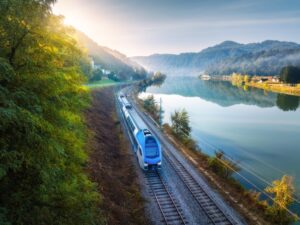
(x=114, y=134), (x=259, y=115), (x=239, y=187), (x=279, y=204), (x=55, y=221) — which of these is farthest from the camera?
(x=259, y=115)

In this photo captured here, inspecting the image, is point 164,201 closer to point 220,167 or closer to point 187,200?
point 187,200

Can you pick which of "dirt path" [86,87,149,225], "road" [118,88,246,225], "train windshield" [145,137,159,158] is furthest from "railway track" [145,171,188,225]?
"train windshield" [145,137,159,158]

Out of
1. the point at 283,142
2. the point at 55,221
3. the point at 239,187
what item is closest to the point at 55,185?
the point at 55,221

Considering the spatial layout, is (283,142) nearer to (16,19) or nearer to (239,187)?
(239,187)

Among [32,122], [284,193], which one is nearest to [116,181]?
[284,193]

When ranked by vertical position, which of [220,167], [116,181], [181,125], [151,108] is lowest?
[220,167]

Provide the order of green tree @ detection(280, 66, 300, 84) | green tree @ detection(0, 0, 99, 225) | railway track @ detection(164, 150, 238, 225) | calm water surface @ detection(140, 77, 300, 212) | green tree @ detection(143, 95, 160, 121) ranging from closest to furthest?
1. green tree @ detection(0, 0, 99, 225)
2. railway track @ detection(164, 150, 238, 225)
3. calm water surface @ detection(140, 77, 300, 212)
4. green tree @ detection(143, 95, 160, 121)
5. green tree @ detection(280, 66, 300, 84)

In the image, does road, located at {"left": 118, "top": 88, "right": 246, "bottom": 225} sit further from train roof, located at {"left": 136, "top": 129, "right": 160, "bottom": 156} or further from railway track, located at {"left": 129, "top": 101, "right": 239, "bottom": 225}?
train roof, located at {"left": 136, "top": 129, "right": 160, "bottom": 156}
